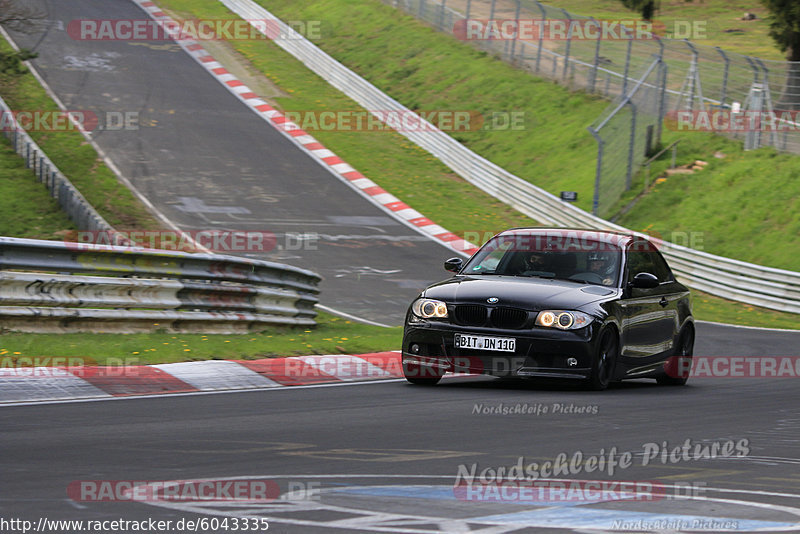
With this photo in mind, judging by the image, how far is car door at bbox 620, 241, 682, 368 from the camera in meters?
11.1

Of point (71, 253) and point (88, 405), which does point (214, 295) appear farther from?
point (88, 405)

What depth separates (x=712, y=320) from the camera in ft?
68.1

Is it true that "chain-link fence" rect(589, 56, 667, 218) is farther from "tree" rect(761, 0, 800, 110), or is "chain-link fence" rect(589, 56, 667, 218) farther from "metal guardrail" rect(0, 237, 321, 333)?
"metal guardrail" rect(0, 237, 321, 333)

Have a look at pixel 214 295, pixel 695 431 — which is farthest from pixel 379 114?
pixel 695 431

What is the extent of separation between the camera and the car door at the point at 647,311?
1113cm

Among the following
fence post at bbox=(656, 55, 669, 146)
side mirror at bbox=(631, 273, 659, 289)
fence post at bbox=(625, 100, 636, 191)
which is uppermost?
fence post at bbox=(656, 55, 669, 146)

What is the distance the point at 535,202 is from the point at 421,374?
18.6 metres

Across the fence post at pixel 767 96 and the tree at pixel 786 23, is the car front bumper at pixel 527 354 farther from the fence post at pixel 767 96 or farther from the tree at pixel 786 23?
the tree at pixel 786 23

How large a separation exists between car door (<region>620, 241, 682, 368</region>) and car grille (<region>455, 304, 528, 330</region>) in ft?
4.01

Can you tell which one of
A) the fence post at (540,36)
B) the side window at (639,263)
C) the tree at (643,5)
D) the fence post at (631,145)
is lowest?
the side window at (639,263)

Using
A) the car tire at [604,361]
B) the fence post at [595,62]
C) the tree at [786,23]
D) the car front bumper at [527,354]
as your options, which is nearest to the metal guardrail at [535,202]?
the fence post at [595,62]

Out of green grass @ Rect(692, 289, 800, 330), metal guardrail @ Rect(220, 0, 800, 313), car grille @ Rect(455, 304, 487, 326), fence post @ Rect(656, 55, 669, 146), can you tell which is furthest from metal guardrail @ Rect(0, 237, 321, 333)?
fence post @ Rect(656, 55, 669, 146)

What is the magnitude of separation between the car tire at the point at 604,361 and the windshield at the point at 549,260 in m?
0.67

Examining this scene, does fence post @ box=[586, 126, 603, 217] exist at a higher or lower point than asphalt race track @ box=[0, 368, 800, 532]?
higher
